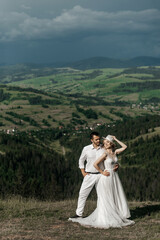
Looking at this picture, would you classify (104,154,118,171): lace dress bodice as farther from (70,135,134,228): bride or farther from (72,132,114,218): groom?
(72,132,114,218): groom

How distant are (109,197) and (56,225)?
4023 mm

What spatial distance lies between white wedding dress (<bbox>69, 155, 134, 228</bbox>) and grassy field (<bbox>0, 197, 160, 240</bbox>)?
2.07 ft

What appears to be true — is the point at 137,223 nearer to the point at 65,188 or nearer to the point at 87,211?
the point at 87,211

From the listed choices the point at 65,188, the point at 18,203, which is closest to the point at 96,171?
the point at 18,203

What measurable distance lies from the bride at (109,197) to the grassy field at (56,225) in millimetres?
767

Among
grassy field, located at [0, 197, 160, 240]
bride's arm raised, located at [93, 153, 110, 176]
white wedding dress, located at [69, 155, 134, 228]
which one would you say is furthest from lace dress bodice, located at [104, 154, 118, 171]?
grassy field, located at [0, 197, 160, 240]

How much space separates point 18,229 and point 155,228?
8.67 metres

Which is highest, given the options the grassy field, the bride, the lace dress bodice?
the lace dress bodice

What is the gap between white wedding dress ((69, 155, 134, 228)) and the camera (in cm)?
2067

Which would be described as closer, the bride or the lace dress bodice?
the bride

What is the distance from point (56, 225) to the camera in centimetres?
2044

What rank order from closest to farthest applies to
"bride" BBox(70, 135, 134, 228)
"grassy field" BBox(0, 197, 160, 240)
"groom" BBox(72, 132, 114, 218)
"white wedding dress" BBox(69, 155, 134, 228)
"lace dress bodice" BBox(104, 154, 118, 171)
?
"grassy field" BBox(0, 197, 160, 240) < "white wedding dress" BBox(69, 155, 134, 228) < "bride" BBox(70, 135, 134, 228) < "lace dress bodice" BBox(104, 154, 118, 171) < "groom" BBox(72, 132, 114, 218)

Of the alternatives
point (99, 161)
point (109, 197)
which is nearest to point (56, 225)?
point (109, 197)

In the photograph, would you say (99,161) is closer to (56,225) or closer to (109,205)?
(109,205)
